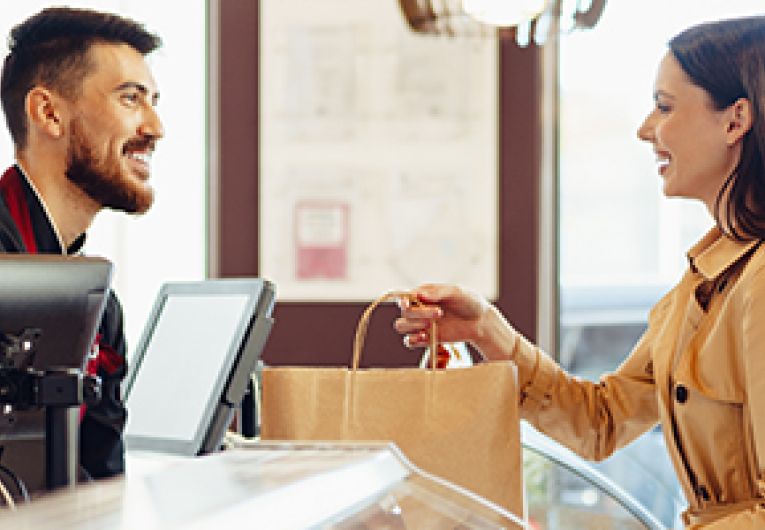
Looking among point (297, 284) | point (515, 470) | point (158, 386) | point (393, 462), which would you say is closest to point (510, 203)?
point (297, 284)

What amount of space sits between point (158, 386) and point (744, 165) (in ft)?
3.71

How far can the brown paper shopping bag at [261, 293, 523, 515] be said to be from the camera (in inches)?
64.3

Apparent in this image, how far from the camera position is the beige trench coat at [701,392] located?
1.68 m

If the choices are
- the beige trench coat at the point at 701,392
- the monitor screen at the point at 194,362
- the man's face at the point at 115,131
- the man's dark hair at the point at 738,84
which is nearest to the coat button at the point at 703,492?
the beige trench coat at the point at 701,392

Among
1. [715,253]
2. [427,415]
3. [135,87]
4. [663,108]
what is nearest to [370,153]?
[135,87]

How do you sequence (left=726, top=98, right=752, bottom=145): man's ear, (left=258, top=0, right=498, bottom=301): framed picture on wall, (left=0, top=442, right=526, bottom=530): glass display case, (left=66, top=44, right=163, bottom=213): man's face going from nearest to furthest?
(left=0, top=442, right=526, bottom=530): glass display case, (left=726, top=98, right=752, bottom=145): man's ear, (left=66, top=44, right=163, bottom=213): man's face, (left=258, top=0, right=498, bottom=301): framed picture on wall

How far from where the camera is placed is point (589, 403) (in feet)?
6.82

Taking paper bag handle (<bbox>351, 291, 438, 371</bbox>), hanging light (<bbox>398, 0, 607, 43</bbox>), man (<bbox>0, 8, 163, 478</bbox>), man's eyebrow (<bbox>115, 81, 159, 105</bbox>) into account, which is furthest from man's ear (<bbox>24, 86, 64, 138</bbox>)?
hanging light (<bbox>398, 0, 607, 43</bbox>)

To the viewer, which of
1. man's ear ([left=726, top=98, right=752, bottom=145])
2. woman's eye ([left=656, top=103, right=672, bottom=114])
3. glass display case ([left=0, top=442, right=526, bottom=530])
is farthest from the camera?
woman's eye ([left=656, top=103, right=672, bottom=114])

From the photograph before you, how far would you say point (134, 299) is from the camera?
4691mm

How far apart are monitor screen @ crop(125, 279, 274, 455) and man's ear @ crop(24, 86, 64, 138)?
401mm

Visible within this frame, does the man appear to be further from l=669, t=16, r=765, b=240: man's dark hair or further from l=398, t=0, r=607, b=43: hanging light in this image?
l=669, t=16, r=765, b=240: man's dark hair

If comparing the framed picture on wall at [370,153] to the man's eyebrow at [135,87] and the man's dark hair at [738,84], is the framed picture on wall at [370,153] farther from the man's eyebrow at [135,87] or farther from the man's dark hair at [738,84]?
the man's dark hair at [738,84]

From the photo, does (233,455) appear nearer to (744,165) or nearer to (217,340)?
(217,340)
